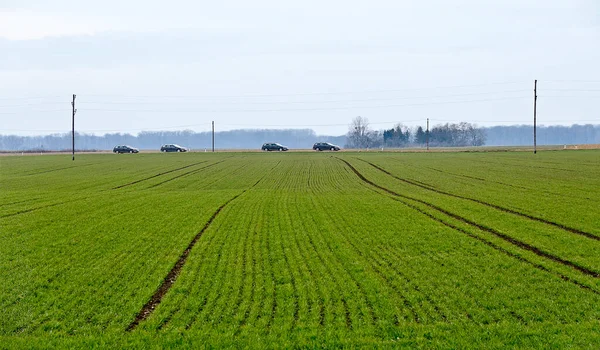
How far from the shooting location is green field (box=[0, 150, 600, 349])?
38.3ft

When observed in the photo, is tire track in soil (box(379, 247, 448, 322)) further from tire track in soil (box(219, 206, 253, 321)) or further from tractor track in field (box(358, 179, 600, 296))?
tire track in soil (box(219, 206, 253, 321))

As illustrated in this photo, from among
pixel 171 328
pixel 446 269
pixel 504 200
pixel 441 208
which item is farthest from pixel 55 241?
pixel 504 200

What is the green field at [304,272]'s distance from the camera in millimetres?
11688

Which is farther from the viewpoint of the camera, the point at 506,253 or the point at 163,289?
the point at 506,253

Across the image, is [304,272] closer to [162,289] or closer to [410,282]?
[410,282]

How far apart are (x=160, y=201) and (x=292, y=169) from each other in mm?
31721

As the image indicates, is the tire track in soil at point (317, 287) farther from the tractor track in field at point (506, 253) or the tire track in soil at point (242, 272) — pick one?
the tractor track in field at point (506, 253)

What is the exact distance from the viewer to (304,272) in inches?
639

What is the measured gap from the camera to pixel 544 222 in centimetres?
2398

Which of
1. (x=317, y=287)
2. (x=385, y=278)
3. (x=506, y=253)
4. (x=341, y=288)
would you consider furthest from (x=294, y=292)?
(x=506, y=253)

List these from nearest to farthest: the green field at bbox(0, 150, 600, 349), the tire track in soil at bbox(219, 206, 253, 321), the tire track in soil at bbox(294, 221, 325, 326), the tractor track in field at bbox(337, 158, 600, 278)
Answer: the green field at bbox(0, 150, 600, 349)
the tire track in soil at bbox(294, 221, 325, 326)
the tire track in soil at bbox(219, 206, 253, 321)
the tractor track in field at bbox(337, 158, 600, 278)

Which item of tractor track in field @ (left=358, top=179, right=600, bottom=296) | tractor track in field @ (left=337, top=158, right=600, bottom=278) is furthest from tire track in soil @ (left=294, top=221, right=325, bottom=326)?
tractor track in field @ (left=337, top=158, right=600, bottom=278)

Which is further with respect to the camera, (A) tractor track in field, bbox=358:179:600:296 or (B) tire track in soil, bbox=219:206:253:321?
(A) tractor track in field, bbox=358:179:600:296

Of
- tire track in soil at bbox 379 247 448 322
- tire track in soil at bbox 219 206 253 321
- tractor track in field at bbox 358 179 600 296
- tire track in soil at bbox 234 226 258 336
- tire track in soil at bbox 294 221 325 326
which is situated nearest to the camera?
tire track in soil at bbox 234 226 258 336
